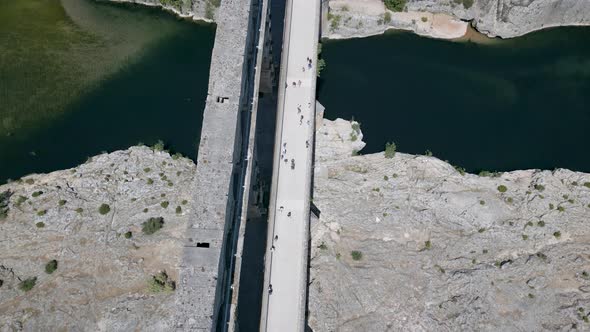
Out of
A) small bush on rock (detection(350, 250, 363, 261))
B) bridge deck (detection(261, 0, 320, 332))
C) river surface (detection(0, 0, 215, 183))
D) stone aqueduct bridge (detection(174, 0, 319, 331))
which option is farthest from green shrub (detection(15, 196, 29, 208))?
small bush on rock (detection(350, 250, 363, 261))

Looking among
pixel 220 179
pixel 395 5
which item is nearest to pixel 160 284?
pixel 220 179

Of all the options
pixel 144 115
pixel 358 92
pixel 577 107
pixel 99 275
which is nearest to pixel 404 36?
pixel 358 92

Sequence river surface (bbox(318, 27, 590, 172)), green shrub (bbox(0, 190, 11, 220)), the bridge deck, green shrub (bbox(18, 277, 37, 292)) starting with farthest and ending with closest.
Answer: river surface (bbox(318, 27, 590, 172)) < green shrub (bbox(0, 190, 11, 220)) < green shrub (bbox(18, 277, 37, 292)) < the bridge deck

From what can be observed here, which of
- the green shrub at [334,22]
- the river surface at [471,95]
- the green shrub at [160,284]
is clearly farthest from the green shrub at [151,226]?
the green shrub at [334,22]

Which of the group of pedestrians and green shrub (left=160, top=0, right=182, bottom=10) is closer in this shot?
the group of pedestrians

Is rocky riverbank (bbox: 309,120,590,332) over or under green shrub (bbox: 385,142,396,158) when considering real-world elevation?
under

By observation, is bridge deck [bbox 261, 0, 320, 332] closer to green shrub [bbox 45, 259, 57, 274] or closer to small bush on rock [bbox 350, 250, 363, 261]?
small bush on rock [bbox 350, 250, 363, 261]

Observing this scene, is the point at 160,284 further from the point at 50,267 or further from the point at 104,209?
the point at 50,267
